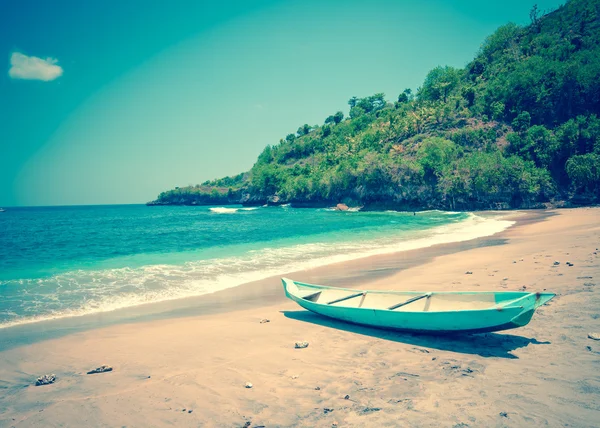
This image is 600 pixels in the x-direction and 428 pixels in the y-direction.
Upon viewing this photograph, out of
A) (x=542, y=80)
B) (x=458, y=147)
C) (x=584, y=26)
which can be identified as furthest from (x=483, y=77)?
(x=458, y=147)

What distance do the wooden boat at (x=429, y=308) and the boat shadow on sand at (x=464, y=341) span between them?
19 centimetres

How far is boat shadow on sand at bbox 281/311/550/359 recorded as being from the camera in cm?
579

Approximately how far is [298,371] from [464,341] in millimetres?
3240

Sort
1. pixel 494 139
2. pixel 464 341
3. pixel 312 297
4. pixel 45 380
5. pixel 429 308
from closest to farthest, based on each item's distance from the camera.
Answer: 1. pixel 45 380
2. pixel 464 341
3. pixel 429 308
4. pixel 312 297
5. pixel 494 139

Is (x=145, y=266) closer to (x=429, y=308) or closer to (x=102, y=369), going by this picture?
(x=102, y=369)

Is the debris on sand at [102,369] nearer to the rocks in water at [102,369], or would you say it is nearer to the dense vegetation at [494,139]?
the rocks in water at [102,369]

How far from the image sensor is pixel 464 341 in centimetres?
628

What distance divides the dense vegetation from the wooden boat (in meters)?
45.3

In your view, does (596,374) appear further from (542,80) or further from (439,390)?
(542,80)

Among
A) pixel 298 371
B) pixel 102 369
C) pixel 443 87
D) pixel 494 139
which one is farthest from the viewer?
pixel 443 87

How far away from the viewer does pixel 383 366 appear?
18.0ft

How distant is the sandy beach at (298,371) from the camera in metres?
4.20

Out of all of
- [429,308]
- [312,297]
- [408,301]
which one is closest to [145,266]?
[312,297]

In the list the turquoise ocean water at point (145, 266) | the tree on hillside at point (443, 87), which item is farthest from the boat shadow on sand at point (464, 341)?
the tree on hillside at point (443, 87)
